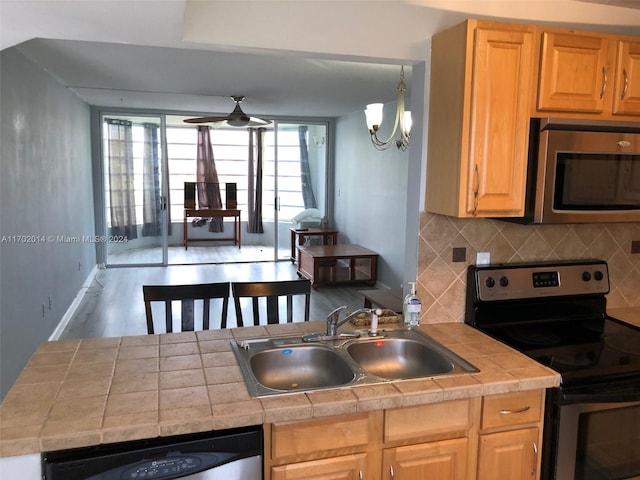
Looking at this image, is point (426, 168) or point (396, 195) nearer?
point (426, 168)

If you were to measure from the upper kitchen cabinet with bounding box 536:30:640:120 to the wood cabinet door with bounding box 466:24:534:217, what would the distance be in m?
0.08

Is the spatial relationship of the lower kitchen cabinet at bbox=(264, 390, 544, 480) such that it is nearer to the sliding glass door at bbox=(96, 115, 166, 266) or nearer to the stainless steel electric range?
the stainless steel electric range

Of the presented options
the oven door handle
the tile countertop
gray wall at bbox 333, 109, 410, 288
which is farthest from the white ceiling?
gray wall at bbox 333, 109, 410, 288

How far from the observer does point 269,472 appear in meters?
1.51

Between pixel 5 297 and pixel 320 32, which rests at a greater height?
pixel 320 32

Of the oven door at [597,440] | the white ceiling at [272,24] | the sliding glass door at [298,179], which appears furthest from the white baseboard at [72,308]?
the oven door at [597,440]

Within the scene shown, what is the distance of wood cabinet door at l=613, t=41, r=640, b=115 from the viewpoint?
6.63ft

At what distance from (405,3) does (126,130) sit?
6.42m

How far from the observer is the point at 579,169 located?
1.99 metres

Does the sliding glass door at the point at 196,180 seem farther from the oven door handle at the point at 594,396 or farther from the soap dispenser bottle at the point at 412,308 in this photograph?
the oven door handle at the point at 594,396

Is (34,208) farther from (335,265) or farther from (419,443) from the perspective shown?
(335,265)

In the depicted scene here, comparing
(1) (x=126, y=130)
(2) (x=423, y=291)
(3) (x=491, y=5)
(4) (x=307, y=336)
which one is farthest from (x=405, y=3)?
(1) (x=126, y=130)

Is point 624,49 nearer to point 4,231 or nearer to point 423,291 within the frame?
point 423,291

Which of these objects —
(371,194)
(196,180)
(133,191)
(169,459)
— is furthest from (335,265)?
(169,459)
